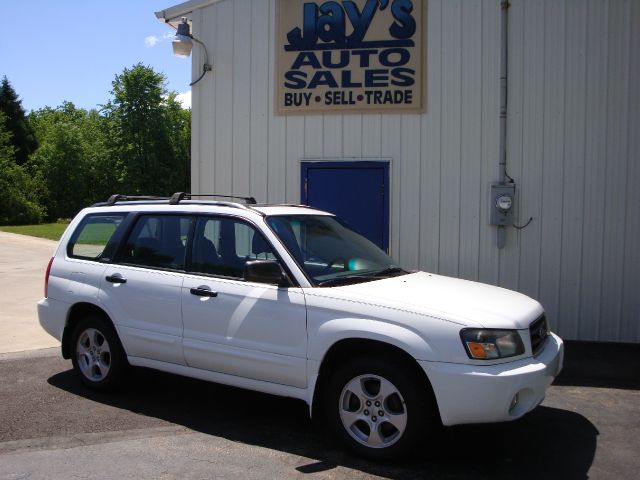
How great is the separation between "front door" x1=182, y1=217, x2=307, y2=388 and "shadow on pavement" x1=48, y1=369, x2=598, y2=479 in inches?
19.9

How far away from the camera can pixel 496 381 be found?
4078 mm

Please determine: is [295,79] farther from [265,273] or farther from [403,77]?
[265,273]

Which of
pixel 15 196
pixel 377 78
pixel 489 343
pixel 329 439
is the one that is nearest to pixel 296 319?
pixel 329 439

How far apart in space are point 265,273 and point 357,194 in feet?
13.7

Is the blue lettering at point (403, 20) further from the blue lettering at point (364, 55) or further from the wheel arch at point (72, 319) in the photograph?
the wheel arch at point (72, 319)

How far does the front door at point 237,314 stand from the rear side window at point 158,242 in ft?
0.56

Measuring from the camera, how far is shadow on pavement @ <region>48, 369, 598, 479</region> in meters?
4.41

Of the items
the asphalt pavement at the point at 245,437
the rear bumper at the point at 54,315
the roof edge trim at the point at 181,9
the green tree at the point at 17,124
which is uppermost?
the green tree at the point at 17,124

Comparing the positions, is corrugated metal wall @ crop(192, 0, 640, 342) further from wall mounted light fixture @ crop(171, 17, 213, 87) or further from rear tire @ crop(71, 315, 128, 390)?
rear tire @ crop(71, 315, 128, 390)

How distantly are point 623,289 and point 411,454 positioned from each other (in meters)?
4.97

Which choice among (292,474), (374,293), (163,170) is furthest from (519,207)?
(163,170)

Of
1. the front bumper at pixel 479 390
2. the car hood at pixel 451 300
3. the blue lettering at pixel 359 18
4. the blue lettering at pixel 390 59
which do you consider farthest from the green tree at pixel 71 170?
the front bumper at pixel 479 390

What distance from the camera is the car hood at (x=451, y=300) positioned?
4316mm

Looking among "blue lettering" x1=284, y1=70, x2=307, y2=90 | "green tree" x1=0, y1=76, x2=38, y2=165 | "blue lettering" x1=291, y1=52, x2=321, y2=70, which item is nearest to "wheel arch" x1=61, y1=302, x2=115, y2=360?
"blue lettering" x1=284, y1=70, x2=307, y2=90
